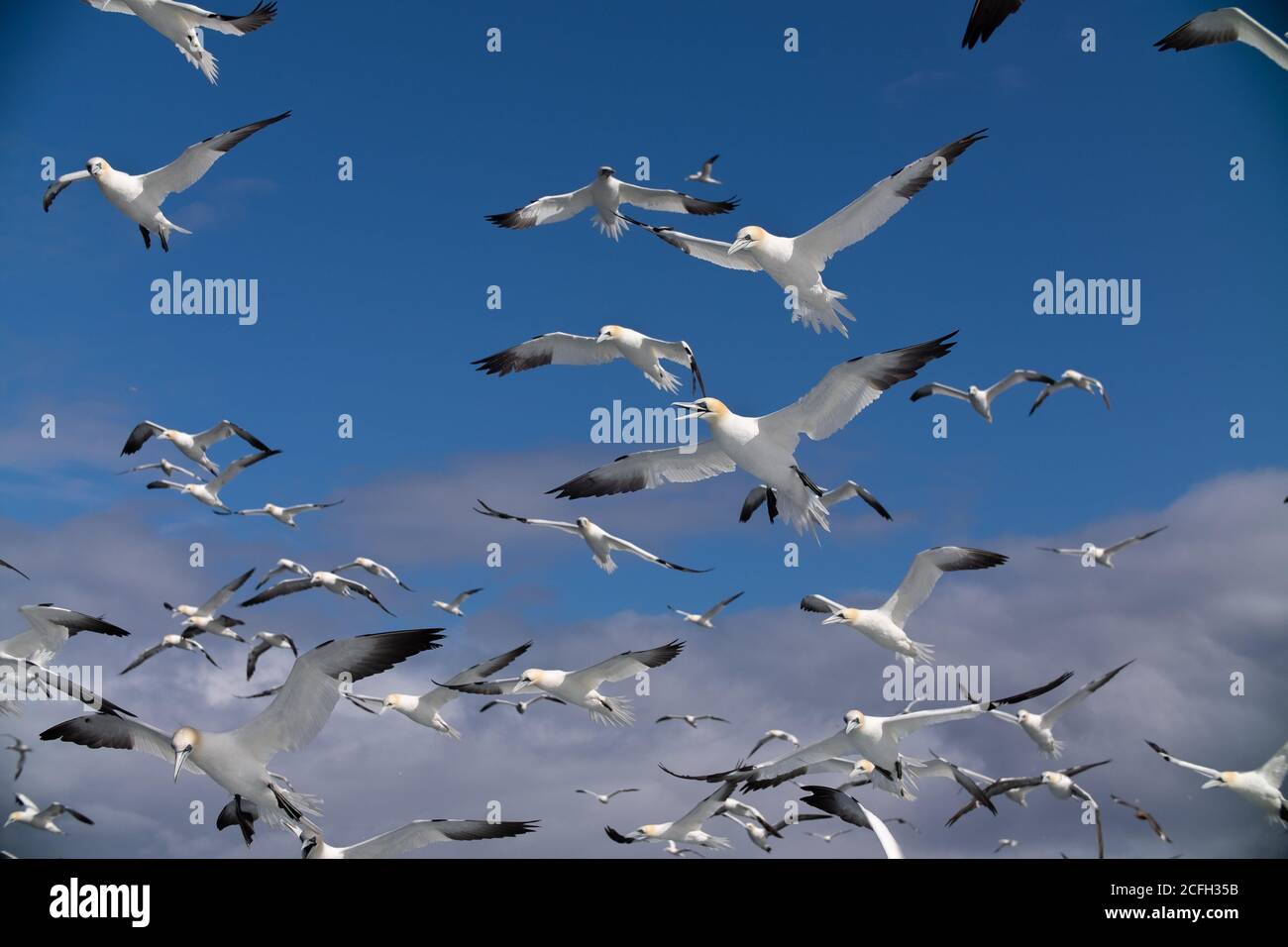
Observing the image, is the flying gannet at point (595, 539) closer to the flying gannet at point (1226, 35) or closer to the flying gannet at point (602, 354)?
the flying gannet at point (602, 354)

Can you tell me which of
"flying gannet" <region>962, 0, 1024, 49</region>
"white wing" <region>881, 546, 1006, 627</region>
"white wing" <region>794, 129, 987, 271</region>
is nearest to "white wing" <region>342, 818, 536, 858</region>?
"white wing" <region>881, 546, 1006, 627</region>

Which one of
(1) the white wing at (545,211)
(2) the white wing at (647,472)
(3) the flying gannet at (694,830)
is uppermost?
(1) the white wing at (545,211)

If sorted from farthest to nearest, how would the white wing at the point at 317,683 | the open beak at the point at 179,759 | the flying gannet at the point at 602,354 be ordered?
the flying gannet at the point at 602,354
the open beak at the point at 179,759
the white wing at the point at 317,683

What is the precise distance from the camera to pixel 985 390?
2377cm

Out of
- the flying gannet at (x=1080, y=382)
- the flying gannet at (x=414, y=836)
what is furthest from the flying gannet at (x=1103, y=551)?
the flying gannet at (x=414, y=836)

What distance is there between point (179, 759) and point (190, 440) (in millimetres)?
11833

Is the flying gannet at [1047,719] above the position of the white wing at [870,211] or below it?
below

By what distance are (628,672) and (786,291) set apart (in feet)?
20.1

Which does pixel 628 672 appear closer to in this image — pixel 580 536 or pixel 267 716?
pixel 580 536

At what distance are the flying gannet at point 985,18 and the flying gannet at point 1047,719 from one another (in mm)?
9817

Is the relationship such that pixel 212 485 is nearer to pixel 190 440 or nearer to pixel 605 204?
pixel 190 440

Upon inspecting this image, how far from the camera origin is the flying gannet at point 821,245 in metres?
15.5

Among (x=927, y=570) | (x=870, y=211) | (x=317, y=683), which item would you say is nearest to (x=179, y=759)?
(x=317, y=683)
